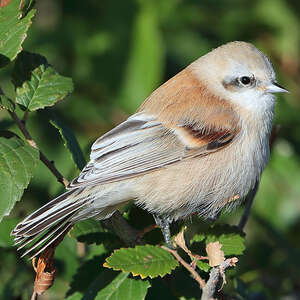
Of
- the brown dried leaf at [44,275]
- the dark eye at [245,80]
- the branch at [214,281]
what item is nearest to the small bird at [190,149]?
the dark eye at [245,80]

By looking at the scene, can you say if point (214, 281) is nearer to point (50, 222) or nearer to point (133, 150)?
point (50, 222)

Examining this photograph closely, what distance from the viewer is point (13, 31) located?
118 inches

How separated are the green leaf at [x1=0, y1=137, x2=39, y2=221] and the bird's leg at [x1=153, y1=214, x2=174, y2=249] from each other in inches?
34.8

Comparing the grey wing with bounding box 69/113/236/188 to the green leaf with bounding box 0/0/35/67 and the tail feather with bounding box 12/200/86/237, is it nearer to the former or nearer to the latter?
the tail feather with bounding box 12/200/86/237

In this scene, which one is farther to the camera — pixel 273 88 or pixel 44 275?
pixel 273 88

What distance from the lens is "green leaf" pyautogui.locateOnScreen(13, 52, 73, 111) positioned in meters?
3.12

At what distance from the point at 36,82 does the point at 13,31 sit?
1.04 feet

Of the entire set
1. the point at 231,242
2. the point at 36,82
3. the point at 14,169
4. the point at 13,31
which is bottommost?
the point at 231,242

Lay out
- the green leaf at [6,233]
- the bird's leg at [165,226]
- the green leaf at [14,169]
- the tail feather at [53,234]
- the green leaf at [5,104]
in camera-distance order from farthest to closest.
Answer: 1. the green leaf at [6,233]
2. the bird's leg at [165,226]
3. the tail feather at [53,234]
4. the green leaf at [5,104]
5. the green leaf at [14,169]

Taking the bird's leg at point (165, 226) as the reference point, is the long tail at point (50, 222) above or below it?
above

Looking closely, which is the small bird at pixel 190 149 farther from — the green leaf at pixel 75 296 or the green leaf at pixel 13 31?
the green leaf at pixel 13 31

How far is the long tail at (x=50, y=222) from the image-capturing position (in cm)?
302

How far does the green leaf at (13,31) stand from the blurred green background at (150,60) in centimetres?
204

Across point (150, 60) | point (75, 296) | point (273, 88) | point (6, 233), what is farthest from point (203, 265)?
point (150, 60)
